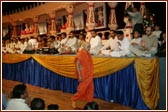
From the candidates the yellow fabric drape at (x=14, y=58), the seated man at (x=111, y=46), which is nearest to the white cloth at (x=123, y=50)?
the seated man at (x=111, y=46)

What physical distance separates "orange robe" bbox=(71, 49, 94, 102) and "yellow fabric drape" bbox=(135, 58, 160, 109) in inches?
34.4

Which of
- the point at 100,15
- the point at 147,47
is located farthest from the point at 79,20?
the point at 147,47

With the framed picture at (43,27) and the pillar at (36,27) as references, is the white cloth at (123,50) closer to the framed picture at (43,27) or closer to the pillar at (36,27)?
the pillar at (36,27)

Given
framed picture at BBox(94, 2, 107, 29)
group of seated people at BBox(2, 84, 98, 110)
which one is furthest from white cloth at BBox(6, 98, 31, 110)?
framed picture at BBox(94, 2, 107, 29)

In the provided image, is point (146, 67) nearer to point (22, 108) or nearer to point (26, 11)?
point (22, 108)

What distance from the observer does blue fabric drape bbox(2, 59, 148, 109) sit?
14.5 feet

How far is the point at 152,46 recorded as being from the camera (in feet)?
15.1

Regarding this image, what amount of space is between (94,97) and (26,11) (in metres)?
7.28

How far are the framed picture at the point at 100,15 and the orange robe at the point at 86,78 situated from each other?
383 cm

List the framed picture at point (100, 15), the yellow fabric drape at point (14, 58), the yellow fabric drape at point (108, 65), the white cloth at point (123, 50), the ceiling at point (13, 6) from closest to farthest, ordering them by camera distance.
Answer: the yellow fabric drape at point (108, 65) → the white cloth at point (123, 50) → the yellow fabric drape at point (14, 58) → the framed picture at point (100, 15) → the ceiling at point (13, 6)

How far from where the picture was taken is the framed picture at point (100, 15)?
8.56 meters

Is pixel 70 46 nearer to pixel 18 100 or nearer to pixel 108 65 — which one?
pixel 108 65

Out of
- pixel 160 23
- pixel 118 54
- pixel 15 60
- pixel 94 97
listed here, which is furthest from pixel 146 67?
pixel 15 60

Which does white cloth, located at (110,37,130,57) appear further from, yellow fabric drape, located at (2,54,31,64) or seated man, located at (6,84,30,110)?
yellow fabric drape, located at (2,54,31,64)
